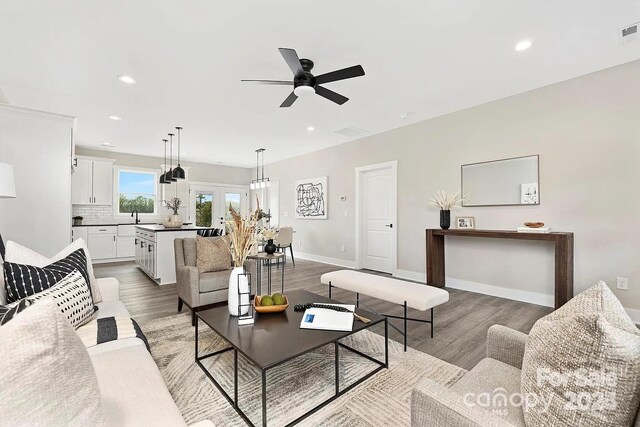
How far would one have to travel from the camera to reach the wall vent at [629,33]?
2.40m

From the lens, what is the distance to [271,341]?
5.48 ft

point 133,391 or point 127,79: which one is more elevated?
point 127,79

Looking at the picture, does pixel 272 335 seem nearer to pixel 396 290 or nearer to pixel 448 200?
pixel 396 290

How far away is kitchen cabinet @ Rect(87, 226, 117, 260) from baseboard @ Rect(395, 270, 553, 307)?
6.53 metres

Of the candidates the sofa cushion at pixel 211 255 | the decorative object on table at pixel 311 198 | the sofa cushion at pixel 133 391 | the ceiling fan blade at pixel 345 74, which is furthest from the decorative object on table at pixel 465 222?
the sofa cushion at pixel 133 391

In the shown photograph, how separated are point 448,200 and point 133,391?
4.16 m

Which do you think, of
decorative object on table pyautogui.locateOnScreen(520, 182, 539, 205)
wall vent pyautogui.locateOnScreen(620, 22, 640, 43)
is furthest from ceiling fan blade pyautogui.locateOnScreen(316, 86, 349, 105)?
decorative object on table pyautogui.locateOnScreen(520, 182, 539, 205)

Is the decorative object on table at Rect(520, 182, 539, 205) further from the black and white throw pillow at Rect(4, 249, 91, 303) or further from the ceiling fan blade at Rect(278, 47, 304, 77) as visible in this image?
the black and white throw pillow at Rect(4, 249, 91, 303)

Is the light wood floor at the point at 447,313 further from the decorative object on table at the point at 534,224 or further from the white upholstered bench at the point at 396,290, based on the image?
the decorative object on table at the point at 534,224

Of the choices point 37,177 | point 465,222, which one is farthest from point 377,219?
point 37,177

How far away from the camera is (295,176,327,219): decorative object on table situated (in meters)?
6.67

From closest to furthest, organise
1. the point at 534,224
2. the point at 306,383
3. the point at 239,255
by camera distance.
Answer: the point at 306,383, the point at 239,255, the point at 534,224

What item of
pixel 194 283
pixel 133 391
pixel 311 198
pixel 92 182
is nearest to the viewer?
pixel 133 391

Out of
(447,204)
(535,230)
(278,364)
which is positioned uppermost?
(447,204)
